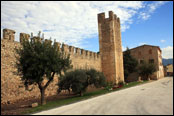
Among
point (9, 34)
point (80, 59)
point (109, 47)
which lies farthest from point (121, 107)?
point (109, 47)

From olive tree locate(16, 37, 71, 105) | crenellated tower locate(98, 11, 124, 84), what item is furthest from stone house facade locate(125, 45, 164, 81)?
olive tree locate(16, 37, 71, 105)

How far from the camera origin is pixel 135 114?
6195 millimetres

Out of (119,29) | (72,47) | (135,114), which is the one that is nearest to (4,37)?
(72,47)

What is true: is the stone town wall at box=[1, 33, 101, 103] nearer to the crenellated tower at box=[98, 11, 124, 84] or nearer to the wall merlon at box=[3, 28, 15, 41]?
the wall merlon at box=[3, 28, 15, 41]

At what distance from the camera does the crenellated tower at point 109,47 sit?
2433cm

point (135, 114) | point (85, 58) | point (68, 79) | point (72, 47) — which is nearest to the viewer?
point (135, 114)

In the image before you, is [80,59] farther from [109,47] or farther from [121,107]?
[121,107]

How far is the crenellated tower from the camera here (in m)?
24.3

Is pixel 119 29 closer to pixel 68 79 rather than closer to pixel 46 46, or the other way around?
pixel 68 79

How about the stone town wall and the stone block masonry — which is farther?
the stone block masonry

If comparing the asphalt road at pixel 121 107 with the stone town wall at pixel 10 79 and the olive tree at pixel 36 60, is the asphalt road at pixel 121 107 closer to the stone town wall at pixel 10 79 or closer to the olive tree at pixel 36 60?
the olive tree at pixel 36 60

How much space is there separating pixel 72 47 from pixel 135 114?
13.2m

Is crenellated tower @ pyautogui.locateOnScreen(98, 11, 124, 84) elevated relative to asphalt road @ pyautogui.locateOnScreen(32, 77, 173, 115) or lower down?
elevated

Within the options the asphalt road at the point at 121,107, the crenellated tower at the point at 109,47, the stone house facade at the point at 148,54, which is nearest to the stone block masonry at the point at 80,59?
the crenellated tower at the point at 109,47
